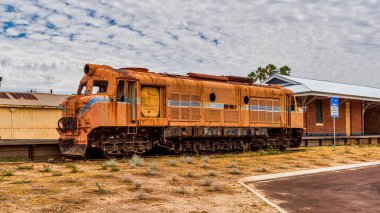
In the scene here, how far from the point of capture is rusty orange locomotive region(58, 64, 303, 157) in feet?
56.5

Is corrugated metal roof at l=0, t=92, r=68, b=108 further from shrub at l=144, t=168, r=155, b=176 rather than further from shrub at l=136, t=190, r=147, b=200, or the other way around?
shrub at l=136, t=190, r=147, b=200

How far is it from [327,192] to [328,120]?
24355 mm

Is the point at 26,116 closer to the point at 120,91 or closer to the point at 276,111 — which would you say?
the point at 120,91

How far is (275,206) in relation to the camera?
965cm

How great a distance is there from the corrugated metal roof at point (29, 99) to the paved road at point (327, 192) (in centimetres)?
1819

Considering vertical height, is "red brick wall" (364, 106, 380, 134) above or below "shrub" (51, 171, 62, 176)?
above

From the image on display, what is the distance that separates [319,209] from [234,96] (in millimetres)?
12943

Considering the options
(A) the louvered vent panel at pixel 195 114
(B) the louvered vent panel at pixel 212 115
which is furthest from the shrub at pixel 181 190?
(B) the louvered vent panel at pixel 212 115

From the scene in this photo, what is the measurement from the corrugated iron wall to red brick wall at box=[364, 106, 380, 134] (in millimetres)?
30381

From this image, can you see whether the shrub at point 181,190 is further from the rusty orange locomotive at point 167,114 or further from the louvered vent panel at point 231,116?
the louvered vent panel at point 231,116

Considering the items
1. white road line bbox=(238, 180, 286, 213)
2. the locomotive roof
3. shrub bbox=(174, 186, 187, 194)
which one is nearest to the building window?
the locomotive roof

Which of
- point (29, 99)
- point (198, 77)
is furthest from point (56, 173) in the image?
point (29, 99)

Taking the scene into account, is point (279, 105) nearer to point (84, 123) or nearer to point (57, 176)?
point (84, 123)

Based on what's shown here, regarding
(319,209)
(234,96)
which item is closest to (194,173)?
(319,209)
